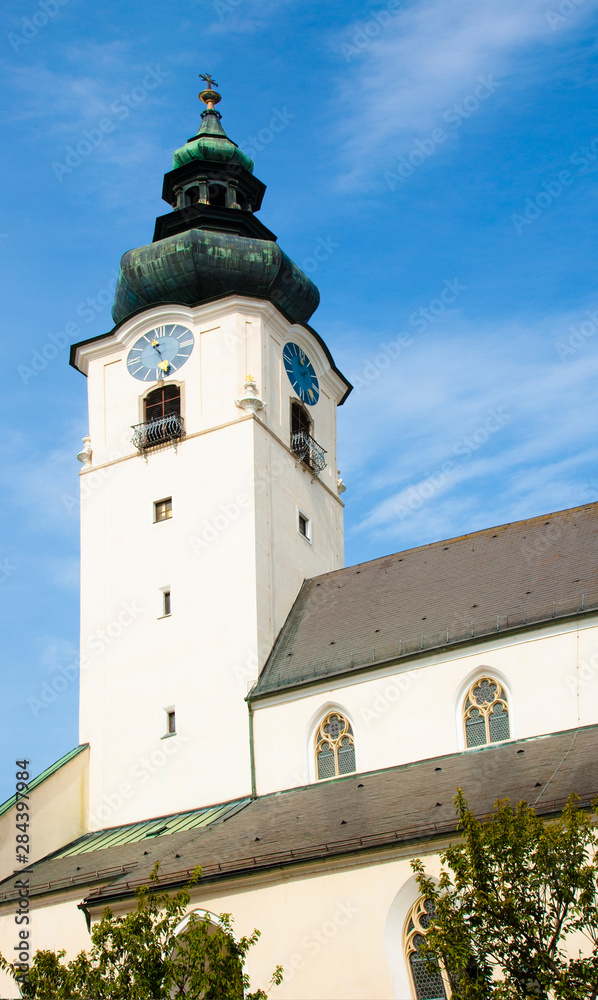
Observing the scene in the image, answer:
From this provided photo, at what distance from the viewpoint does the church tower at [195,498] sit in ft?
83.3

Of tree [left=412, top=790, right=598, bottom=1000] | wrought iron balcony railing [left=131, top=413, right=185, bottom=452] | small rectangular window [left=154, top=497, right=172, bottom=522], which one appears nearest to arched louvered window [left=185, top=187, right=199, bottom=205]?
wrought iron balcony railing [left=131, top=413, right=185, bottom=452]

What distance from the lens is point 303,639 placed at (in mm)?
25797

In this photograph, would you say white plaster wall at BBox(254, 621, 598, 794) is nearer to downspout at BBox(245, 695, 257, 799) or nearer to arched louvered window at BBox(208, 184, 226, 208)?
downspout at BBox(245, 695, 257, 799)

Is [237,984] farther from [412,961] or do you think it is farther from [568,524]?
[568,524]

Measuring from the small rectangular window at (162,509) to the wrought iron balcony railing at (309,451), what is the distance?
122 inches

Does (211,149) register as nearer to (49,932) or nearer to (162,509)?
(162,509)

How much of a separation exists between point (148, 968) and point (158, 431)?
15628 mm

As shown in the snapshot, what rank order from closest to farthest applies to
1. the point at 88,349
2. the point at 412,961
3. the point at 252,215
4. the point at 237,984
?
the point at 237,984, the point at 412,961, the point at 88,349, the point at 252,215

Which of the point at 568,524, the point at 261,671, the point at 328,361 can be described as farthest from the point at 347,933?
the point at 328,361

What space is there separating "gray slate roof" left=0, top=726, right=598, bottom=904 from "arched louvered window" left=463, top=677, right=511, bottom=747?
305 mm

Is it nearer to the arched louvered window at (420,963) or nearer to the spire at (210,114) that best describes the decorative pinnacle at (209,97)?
the spire at (210,114)

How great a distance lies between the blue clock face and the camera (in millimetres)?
30000

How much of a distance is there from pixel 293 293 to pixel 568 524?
9767 mm

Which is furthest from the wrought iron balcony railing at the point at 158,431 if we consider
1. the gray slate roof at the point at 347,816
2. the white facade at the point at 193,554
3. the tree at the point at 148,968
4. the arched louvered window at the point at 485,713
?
the tree at the point at 148,968
